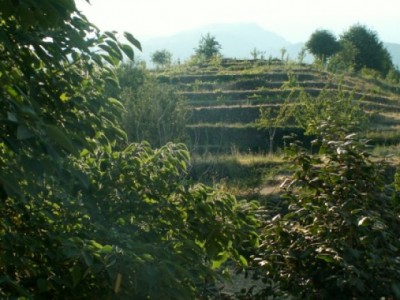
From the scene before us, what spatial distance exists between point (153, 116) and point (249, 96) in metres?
12.2

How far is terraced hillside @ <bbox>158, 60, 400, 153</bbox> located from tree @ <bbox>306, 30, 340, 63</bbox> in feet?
25.8

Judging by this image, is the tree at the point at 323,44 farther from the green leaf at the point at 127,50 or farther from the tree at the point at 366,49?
the green leaf at the point at 127,50

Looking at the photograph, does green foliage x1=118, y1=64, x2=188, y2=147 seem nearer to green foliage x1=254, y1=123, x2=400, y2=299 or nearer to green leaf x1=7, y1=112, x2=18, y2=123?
green foliage x1=254, y1=123, x2=400, y2=299

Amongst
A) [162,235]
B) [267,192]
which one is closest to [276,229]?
[162,235]

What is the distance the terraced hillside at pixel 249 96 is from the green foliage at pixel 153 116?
2.76 metres

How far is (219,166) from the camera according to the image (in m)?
19.2

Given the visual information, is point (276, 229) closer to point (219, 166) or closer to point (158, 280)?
point (158, 280)

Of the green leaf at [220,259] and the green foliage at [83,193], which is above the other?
the green foliage at [83,193]

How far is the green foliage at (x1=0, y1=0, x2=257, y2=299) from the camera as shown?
7.14 ft

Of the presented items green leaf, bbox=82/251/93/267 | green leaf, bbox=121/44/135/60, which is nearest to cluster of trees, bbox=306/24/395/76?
green leaf, bbox=121/44/135/60

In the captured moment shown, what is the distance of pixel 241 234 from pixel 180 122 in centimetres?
1447

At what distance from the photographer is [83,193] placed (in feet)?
10.5

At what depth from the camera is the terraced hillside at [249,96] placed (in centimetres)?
2392

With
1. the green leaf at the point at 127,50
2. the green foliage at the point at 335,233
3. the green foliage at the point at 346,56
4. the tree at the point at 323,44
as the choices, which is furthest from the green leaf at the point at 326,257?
the tree at the point at 323,44
